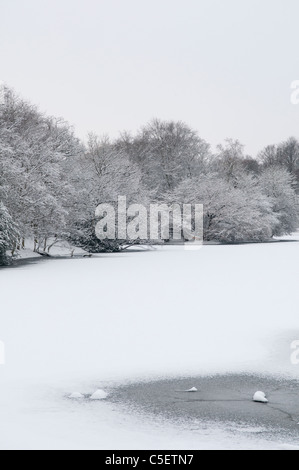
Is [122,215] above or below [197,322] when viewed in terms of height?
above

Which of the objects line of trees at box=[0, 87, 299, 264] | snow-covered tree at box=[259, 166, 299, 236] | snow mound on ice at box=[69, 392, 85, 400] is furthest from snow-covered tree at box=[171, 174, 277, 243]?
snow mound on ice at box=[69, 392, 85, 400]

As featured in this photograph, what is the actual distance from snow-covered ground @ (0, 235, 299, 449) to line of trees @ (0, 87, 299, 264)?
11.1 meters

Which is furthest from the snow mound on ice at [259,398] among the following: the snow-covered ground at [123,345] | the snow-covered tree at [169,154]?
the snow-covered tree at [169,154]

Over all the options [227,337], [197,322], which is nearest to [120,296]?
[197,322]

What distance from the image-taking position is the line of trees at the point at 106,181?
103 feet

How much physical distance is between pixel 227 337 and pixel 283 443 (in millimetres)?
5273

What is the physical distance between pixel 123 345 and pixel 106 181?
113ft

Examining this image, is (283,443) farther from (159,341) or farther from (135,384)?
(159,341)

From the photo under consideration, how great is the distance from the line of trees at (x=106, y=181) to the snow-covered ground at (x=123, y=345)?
11059mm

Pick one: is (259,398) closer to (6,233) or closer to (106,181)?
(6,233)

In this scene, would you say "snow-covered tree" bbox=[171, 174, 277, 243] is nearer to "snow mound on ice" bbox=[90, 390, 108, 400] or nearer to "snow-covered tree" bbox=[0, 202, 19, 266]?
"snow-covered tree" bbox=[0, 202, 19, 266]

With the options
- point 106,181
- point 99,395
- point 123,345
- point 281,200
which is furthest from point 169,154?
point 99,395

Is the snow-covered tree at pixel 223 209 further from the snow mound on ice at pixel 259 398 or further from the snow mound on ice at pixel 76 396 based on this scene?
the snow mound on ice at pixel 76 396

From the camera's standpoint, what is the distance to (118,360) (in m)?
9.05
